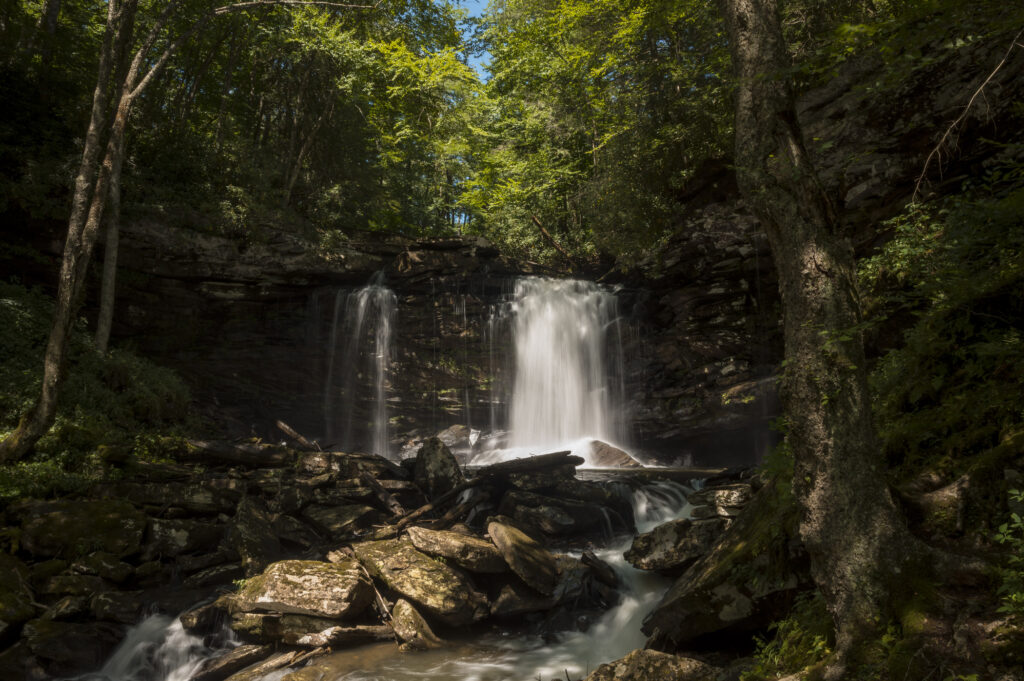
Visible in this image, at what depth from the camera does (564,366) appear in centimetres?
1838

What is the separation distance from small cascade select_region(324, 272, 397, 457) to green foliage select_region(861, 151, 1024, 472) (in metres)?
15.6

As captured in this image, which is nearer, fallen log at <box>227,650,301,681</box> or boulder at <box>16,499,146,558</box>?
fallen log at <box>227,650,301,681</box>

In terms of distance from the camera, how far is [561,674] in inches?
228

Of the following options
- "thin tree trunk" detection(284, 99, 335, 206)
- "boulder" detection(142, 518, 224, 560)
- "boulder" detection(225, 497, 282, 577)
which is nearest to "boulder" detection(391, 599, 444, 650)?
"boulder" detection(225, 497, 282, 577)

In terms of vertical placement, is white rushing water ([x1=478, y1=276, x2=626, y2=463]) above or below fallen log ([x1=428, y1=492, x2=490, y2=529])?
above

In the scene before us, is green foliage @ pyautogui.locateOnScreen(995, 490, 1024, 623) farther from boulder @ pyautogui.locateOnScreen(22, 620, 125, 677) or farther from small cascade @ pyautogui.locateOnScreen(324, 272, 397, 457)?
small cascade @ pyautogui.locateOnScreen(324, 272, 397, 457)

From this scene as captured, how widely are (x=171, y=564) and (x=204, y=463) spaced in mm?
2862

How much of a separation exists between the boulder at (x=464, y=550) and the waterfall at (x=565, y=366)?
974 centimetres

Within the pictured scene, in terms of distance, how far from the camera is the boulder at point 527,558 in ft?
23.6

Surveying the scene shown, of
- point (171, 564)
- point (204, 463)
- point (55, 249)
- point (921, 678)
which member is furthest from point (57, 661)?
point (55, 249)

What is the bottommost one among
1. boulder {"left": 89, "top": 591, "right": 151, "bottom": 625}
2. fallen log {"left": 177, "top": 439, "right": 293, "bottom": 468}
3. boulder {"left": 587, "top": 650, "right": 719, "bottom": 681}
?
boulder {"left": 89, "top": 591, "right": 151, "bottom": 625}

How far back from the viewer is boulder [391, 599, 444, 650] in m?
6.34

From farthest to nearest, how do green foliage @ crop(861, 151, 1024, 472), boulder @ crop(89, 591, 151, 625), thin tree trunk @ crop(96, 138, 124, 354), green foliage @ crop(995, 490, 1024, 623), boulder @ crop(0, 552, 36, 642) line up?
1. thin tree trunk @ crop(96, 138, 124, 354)
2. boulder @ crop(89, 591, 151, 625)
3. boulder @ crop(0, 552, 36, 642)
4. green foliage @ crop(861, 151, 1024, 472)
5. green foliage @ crop(995, 490, 1024, 623)

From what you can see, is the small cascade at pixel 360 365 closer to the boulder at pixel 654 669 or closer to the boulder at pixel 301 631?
the boulder at pixel 301 631
